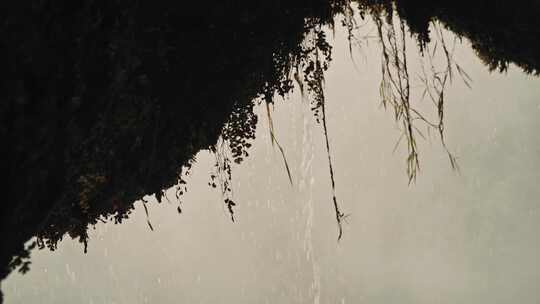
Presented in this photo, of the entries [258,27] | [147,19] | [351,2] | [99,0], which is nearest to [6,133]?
[99,0]

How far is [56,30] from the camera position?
156 centimetres

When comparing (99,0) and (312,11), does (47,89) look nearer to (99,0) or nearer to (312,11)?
(99,0)

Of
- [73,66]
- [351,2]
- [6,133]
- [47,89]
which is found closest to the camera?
[6,133]

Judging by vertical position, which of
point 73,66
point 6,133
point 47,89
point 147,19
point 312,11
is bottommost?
point 6,133

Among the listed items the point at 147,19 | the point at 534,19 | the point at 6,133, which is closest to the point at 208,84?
the point at 147,19

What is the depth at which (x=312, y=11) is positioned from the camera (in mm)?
3568

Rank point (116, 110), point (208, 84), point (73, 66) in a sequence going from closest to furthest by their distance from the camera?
point (73, 66) < point (116, 110) < point (208, 84)

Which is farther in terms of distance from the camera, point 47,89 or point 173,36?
point 173,36

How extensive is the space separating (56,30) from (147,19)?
973 millimetres

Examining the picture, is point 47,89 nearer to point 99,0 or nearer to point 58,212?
point 99,0

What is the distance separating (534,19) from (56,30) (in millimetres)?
3047

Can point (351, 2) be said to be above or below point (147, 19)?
above

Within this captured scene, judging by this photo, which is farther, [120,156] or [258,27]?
[258,27]

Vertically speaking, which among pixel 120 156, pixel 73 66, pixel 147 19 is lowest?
pixel 73 66
